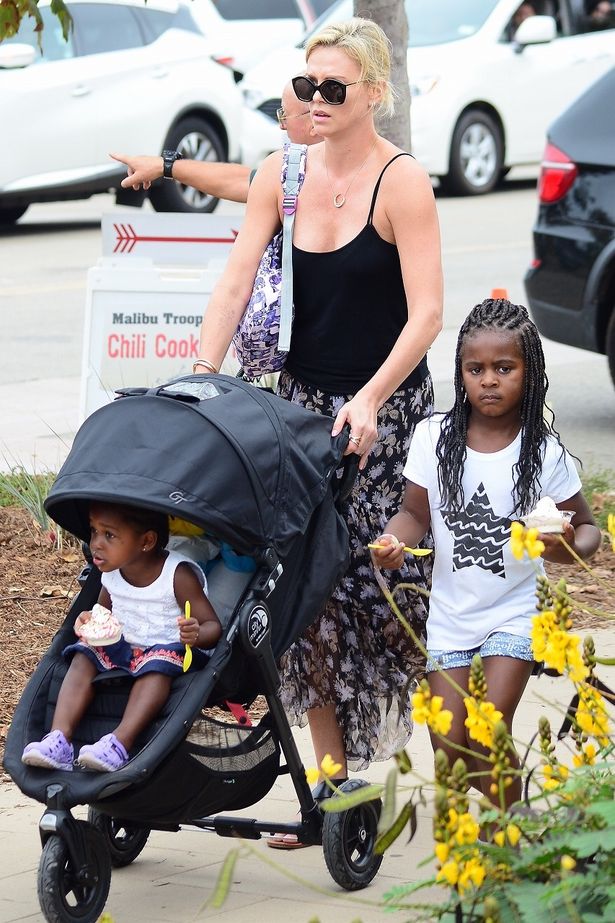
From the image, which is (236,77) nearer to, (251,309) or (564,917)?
(251,309)

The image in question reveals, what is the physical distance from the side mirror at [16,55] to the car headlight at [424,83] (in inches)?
175

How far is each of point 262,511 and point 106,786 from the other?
67 cm

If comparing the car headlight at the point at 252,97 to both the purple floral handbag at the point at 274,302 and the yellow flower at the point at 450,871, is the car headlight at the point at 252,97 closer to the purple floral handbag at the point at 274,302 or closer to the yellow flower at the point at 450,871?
the purple floral handbag at the point at 274,302

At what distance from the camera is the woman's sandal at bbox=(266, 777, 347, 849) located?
425 cm

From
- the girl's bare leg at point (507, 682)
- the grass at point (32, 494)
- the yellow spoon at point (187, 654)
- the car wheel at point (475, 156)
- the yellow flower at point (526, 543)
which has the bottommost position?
the car wheel at point (475, 156)

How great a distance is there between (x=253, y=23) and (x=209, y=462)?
17706 millimetres

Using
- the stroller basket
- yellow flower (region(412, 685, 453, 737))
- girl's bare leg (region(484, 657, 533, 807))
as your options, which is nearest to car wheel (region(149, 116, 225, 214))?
the stroller basket

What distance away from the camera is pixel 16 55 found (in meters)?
14.6

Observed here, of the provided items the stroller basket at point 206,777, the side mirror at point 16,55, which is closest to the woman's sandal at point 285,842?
the stroller basket at point 206,777

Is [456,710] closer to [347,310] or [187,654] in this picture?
[187,654]

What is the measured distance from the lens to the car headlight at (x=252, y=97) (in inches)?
715

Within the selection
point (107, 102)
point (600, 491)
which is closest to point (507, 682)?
point (600, 491)

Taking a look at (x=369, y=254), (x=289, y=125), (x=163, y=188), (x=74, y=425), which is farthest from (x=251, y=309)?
(x=163, y=188)

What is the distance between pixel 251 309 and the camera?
4355mm
